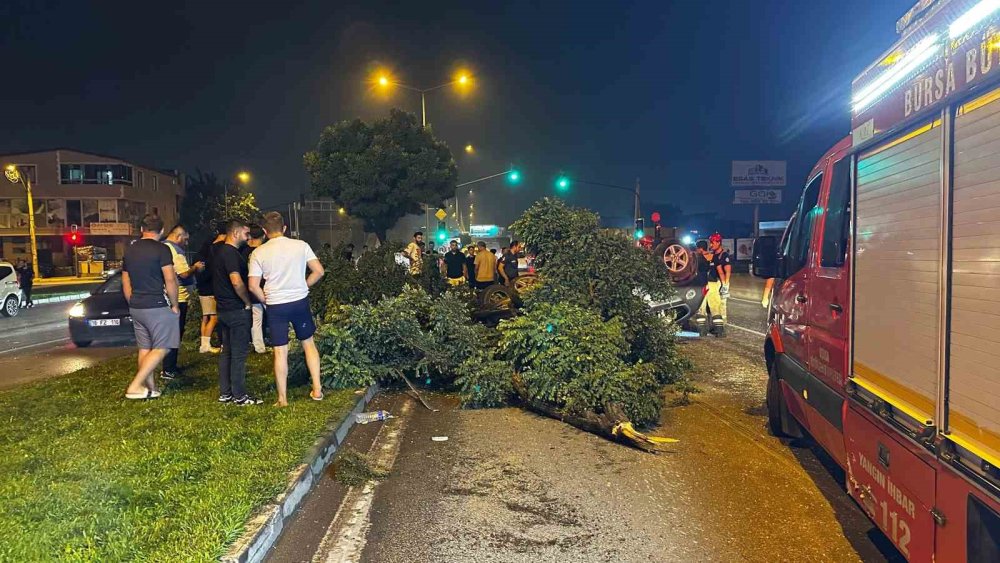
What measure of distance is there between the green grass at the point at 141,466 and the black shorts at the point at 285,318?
0.71 meters

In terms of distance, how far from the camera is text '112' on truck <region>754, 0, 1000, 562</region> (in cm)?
251

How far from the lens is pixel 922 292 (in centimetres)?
306

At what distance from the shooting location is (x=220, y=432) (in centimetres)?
570

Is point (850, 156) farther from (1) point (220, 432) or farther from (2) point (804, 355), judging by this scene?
(1) point (220, 432)

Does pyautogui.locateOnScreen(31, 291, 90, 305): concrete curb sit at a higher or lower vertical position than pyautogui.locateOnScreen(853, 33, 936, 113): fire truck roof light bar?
lower

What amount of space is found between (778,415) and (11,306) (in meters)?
21.5

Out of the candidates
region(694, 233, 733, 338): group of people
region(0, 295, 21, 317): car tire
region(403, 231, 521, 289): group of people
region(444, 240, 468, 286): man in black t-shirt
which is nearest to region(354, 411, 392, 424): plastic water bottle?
region(403, 231, 521, 289): group of people

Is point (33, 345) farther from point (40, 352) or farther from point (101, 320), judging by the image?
point (101, 320)

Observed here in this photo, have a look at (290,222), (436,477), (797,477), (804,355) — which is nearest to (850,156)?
(804,355)

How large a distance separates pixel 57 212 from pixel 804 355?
5857cm

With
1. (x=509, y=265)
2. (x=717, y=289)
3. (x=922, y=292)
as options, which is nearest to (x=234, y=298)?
(x=922, y=292)

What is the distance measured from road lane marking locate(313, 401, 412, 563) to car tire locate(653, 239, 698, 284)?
836 centimetres

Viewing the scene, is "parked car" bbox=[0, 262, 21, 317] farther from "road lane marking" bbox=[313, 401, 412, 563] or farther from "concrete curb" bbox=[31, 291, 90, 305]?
"road lane marking" bbox=[313, 401, 412, 563]

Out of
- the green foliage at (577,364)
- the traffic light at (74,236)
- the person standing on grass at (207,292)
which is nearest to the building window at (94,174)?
the traffic light at (74,236)
